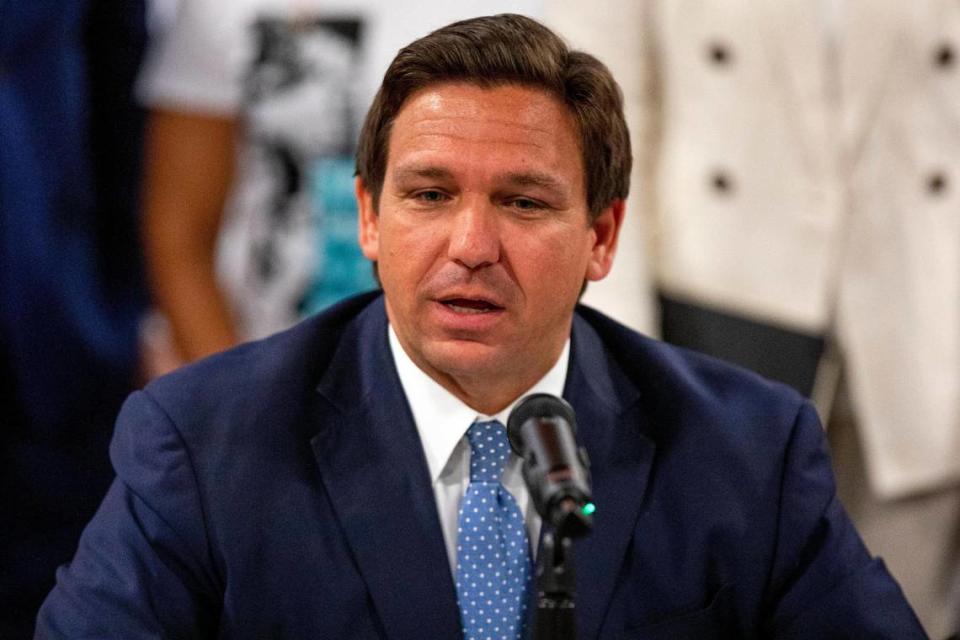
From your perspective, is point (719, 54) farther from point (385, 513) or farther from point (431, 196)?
point (385, 513)

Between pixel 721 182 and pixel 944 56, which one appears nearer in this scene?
pixel 944 56

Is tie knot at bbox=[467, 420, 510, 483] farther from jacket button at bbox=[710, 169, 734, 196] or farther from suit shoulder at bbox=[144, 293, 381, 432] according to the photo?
jacket button at bbox=[710, 169, 734, 196]

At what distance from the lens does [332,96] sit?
4.07 m

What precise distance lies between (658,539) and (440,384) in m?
0.41

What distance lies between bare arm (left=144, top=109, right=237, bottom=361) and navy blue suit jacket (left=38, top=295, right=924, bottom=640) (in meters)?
1.10

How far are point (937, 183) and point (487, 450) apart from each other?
1382mm

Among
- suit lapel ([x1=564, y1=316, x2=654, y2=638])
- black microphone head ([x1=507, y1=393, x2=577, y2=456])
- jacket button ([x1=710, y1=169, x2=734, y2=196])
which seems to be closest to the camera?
black microphone head ([x1=507, y1=393, x2=577, y2=456])

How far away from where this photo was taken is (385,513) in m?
2.63

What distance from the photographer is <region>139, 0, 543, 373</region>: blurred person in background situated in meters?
3.95

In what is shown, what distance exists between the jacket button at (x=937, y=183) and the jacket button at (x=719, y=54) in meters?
0.47

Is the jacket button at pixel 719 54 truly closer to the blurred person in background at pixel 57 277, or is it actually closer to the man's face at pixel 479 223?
the man's face at pixel 479 223

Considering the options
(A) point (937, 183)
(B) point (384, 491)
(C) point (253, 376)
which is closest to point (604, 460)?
(B) point (384, 491)

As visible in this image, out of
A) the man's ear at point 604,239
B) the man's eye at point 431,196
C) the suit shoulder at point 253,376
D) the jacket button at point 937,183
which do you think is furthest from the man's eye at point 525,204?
the jacket button at point 937,183

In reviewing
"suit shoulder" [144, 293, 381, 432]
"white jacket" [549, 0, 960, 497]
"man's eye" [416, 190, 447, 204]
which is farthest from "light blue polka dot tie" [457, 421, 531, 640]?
"white jacket" [549, 0, 960, 497]
